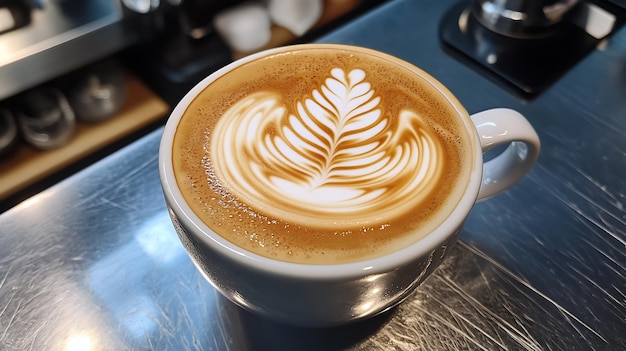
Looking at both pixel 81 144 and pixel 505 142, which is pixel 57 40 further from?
pixel 505 142

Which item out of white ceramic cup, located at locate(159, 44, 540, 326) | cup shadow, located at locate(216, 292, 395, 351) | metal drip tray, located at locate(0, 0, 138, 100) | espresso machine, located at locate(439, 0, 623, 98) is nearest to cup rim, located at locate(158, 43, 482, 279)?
white ceramic cup, located at locate(159, 44, 540, 326)

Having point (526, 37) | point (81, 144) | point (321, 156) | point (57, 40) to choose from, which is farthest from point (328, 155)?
point (81, 144)

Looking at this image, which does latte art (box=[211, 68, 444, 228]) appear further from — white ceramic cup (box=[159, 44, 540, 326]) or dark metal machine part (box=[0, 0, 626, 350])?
dark metal machine part (box=[0, 0, 626, 350])

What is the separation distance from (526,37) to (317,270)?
0.55 m

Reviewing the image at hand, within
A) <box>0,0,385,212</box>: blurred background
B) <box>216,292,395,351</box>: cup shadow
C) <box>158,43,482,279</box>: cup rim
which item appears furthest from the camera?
<box>0,0,385,212</box>: blurred background

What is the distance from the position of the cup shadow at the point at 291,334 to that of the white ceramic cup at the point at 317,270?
0.07 m

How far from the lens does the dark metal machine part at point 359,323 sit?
50cm

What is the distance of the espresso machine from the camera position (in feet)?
2.41

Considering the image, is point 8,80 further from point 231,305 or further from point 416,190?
point 416,190

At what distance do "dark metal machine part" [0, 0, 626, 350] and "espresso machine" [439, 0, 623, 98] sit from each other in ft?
0.31

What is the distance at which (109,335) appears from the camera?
1.65ft

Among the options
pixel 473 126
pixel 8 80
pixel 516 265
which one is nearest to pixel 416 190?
pixel 473 126

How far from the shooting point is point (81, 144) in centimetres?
99

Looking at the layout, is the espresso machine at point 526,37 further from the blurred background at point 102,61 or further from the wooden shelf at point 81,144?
the wooden shelf at point 81,144
